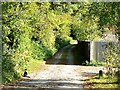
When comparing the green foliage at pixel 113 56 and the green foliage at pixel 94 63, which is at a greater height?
the green foliage at pixel 113 56

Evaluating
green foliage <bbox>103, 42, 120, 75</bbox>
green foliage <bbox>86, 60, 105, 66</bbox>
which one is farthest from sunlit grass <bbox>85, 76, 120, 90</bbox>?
green foliage <bbox>86, 60, 105, 66</bbox>

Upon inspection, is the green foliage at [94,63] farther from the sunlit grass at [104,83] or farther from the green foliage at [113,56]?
the green foliage at [113,56]

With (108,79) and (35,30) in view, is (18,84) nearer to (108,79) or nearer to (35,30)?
(108,79)

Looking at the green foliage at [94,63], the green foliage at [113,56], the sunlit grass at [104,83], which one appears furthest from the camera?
the green foliage at [94,63]

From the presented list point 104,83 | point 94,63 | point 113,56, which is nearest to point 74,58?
point 94,63

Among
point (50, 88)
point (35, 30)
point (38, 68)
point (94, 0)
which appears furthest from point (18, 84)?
point (35, 30)

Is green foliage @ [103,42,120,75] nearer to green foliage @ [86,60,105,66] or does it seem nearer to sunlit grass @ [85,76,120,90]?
sunlit grass @ [85,76,120,90]

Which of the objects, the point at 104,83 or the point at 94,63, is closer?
the point at 104,83

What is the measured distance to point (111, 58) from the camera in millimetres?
11938

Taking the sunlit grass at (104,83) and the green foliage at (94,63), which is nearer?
the sunlit grass at (104,83)

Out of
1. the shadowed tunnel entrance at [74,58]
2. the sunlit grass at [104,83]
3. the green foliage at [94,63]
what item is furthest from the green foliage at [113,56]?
the shadowed tunnel entrance at [74,58]

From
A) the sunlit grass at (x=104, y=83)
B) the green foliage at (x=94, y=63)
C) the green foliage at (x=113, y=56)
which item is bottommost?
the sunlit grass at (x=104, y=83)

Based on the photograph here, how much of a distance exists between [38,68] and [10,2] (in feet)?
18.6

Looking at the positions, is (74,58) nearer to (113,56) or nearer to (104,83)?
(104,83)
